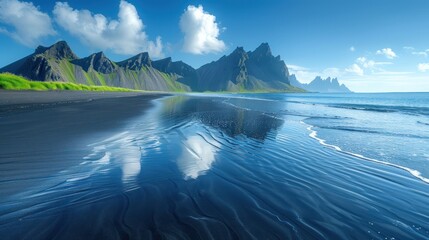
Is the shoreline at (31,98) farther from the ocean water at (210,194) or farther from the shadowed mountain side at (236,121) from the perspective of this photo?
the ocean water at (210,194)

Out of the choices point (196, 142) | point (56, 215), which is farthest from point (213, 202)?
point (196, 142)

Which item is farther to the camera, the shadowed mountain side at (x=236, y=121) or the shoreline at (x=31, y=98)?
the shoreline at (x=31, y=98)

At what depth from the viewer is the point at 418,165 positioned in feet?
38.9

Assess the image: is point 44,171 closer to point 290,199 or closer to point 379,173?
point 290,199

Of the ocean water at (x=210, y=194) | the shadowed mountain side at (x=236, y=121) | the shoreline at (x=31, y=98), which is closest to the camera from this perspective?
the ocean water at (x=210, y=194)

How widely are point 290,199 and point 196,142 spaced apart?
906 centimetres

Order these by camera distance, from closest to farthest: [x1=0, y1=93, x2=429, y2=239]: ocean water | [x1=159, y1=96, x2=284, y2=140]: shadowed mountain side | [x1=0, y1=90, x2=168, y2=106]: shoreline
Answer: [x1=0, y1=93, x2=429, y2=239]: ocean water
[x1=159, y1=96, x2=284, y2=140]: shadowed mountain side
[x1=0, y1=90, x2=168, y2=106]: shoreline

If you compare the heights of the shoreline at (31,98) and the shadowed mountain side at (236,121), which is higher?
the shoreline at (31,98)


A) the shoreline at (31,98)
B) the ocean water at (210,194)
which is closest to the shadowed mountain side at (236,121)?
the ocean water at (210,194)

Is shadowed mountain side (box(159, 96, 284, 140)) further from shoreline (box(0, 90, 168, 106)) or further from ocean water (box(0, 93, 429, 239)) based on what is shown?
shoreline (box(0, 90, 168, 106))

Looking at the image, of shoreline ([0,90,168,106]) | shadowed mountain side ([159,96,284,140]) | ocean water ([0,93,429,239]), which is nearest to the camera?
ocean water ([0,93,429,239])

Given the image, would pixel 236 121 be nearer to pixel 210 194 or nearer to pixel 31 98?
pixel 210 194

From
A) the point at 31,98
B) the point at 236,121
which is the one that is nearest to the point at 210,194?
the point at 236,121

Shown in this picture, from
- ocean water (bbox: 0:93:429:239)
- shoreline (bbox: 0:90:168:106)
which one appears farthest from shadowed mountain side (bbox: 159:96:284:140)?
shoreline (bbox: 0:90:168:106)
